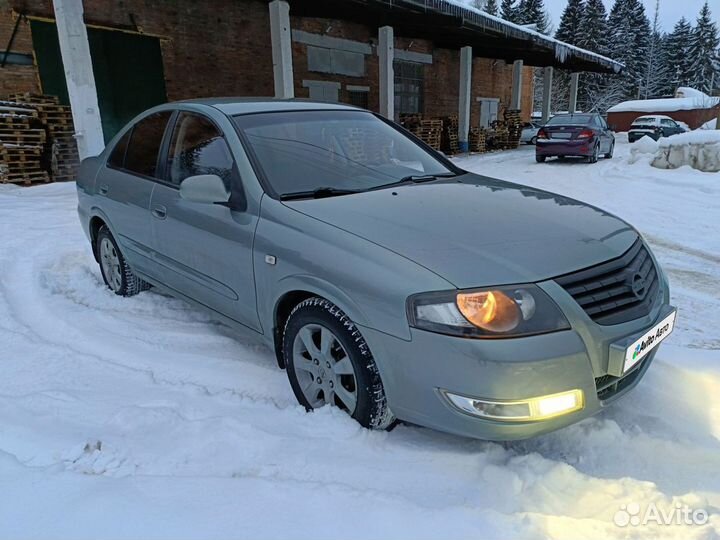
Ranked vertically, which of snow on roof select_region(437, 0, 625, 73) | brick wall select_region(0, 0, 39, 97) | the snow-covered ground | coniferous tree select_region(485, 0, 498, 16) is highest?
coniferous tree select_region(485, 0, 498, 16)

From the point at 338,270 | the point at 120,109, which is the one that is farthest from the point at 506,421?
the point at 120,109

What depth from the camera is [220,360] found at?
3.14m

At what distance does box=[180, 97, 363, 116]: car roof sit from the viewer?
10.6ft

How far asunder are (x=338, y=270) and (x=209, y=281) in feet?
3.69

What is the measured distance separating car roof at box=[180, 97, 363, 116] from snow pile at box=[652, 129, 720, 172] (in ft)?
33.9

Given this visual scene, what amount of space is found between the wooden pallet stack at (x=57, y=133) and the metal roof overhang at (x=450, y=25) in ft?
20.2

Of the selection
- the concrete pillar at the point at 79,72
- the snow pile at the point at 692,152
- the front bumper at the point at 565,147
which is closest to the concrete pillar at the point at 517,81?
the front bumper at the point at 565,147

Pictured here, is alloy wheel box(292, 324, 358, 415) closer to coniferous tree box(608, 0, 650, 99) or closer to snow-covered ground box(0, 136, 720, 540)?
snow-covered ground box(0, 136, 720, 540)

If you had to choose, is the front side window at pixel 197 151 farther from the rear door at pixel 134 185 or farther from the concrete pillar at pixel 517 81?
the concrete pillar at pixel 517 81

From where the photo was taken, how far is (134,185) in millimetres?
3682

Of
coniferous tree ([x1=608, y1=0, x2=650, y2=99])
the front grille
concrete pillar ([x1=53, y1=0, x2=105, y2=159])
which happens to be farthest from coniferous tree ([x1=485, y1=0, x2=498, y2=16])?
the front grille

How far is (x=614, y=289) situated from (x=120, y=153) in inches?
141

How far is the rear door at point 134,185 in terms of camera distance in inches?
141

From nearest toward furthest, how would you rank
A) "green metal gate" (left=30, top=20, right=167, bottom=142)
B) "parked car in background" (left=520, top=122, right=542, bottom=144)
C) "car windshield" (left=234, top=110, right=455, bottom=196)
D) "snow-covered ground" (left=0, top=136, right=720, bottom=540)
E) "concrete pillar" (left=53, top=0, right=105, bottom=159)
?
1. "snow-covered ground" (left=0, top=136, right=720, bottom=540)
2. "car windshield" (left=234, top=110, right=455, bottom=196)
3. "concrete pillar" (left=53, top=0, right=105, bottom=159)
4. "green metal gate" (left=30, top=20, right=167, bottom=142)
5. "parked car in background" (left=520, top=122, right=542, bottom=144)
